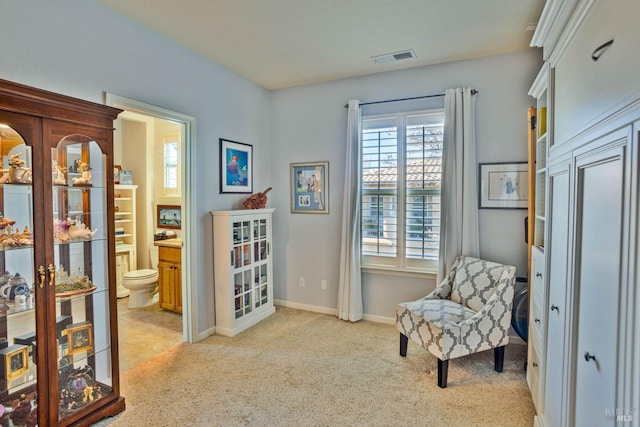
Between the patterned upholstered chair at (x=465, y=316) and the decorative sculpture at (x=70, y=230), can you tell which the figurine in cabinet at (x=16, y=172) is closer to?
the decorative sculpture at (x=70, y=230)

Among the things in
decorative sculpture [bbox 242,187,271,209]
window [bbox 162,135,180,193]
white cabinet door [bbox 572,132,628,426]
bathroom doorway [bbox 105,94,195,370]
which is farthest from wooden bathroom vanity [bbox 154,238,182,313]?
white cabinet door [bbox 572,132,628,426]

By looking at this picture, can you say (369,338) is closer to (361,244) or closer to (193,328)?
(361,244)

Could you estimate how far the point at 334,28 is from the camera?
278 cm

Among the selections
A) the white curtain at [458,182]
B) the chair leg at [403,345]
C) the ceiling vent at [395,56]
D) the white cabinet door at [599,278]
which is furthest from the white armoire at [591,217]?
the ceiling vent at [395,56]

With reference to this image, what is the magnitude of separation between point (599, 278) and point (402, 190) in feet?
8.38

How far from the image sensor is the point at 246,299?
3781 mm

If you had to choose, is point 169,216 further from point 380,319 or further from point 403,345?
point 403,345

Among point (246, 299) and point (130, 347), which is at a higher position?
point (246, 299)

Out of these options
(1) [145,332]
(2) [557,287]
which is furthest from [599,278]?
(1) [145,332]

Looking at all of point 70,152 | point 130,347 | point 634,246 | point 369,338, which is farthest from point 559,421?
point 130,347

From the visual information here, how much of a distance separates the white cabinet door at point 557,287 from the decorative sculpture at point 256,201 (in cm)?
288

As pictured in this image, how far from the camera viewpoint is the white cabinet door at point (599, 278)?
1.08 m

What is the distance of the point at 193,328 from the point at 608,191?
3.34 metres

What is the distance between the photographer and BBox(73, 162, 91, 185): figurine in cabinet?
2186 millimetres
